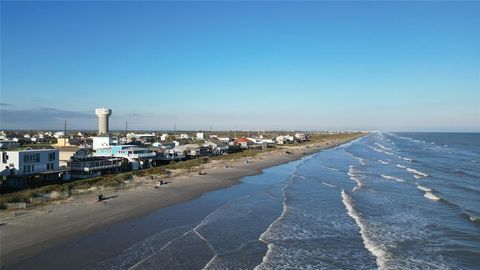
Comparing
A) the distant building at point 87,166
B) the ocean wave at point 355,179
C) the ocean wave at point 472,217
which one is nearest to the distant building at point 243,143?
the ocean wave at point 355,179

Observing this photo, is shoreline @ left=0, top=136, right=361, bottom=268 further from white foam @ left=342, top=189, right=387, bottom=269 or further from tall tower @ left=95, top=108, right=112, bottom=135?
tall tower @ left=95, top=108, right=112, bottom=135

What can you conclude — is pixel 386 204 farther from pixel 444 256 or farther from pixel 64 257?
pixel 64 257

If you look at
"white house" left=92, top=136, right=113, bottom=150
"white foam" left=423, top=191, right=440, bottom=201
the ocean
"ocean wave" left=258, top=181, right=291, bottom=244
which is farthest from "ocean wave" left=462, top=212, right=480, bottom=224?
"white house" left=92, top=136, right=113, bottom=150

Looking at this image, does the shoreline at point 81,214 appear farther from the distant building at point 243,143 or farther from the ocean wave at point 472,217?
the distant building at point 243,143

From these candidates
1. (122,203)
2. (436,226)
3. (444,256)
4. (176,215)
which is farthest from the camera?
(122,203)

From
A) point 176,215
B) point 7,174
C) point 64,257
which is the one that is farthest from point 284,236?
point 7,174

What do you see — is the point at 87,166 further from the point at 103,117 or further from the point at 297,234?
the point at 103,117

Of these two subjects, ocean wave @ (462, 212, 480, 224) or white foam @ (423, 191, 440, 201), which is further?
white foam @ (423, 191, 440, 201)
